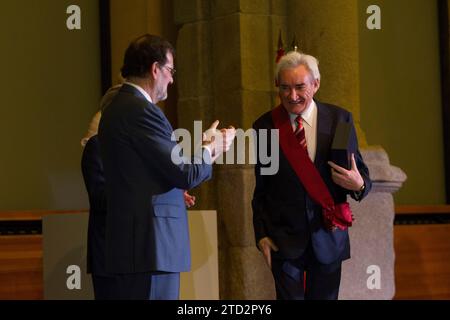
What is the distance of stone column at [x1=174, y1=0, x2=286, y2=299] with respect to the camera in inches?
259

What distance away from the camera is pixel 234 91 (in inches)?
261

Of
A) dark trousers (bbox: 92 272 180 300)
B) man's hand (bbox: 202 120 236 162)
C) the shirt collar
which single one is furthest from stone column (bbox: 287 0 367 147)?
dark trousers (bbox: 92 272 180 300)

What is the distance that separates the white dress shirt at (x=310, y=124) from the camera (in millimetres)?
4859

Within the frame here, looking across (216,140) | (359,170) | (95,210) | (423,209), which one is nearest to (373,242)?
(359,170)

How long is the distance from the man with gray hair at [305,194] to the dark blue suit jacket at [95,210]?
0.71 m

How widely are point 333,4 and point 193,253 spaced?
2.01 m

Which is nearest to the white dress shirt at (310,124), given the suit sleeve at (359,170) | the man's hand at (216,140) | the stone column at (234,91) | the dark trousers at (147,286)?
the suit sleeve at (359,170)

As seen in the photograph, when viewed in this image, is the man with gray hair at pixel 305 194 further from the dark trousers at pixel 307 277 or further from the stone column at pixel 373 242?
the stone column at pixel 373 242

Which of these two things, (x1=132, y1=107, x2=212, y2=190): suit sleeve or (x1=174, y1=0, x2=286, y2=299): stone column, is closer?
(x1=132, y1=107, x2=212, y2=190): suit sleeve

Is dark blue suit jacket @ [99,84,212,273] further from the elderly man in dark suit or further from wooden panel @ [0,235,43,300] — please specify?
wooden panel @ [0,235,43,300]

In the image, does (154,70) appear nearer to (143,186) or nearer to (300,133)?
(143,186)

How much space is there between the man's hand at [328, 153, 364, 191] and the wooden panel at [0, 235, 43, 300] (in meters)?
2.87
